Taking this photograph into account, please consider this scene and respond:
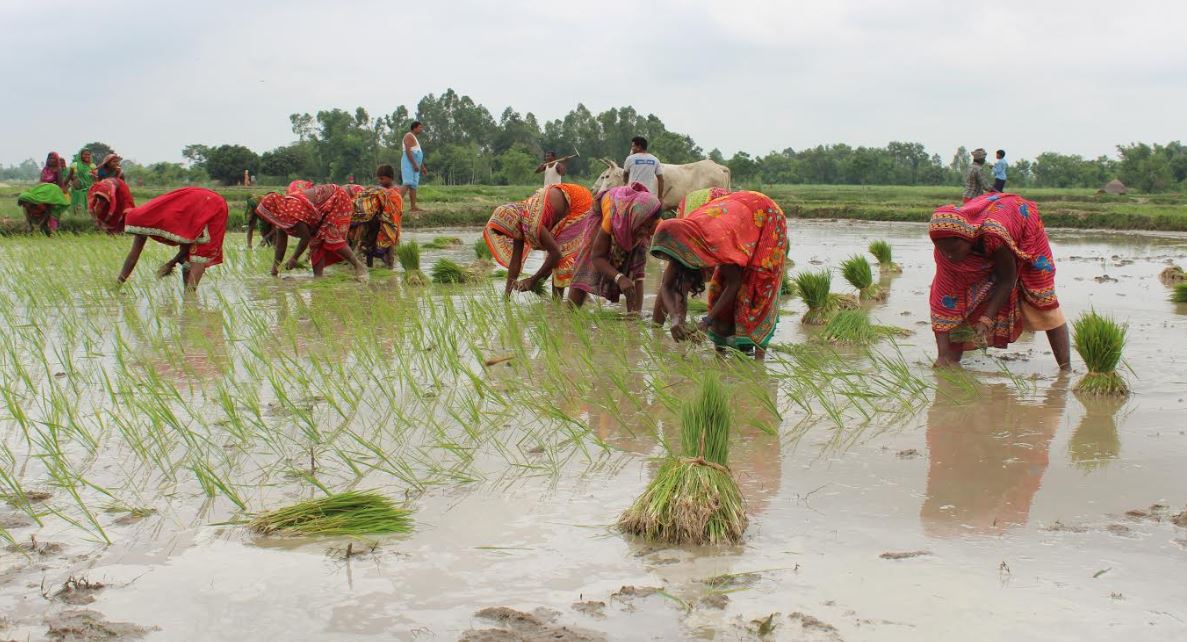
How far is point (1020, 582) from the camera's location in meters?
2.64

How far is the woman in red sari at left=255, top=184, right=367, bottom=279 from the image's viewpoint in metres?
9.14

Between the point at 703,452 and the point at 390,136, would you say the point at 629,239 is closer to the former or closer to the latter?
the point at 703,452

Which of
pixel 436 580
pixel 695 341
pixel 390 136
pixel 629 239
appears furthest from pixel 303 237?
pixel 390 136

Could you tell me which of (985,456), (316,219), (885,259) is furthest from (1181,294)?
(316,219)

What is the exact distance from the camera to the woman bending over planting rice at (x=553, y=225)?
7301 millimetres

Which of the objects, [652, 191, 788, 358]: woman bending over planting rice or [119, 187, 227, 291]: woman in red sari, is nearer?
[652, 191, 788, 358]: woman bending over planting rice

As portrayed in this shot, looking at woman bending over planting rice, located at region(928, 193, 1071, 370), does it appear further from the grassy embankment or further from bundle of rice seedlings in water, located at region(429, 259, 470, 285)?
the grassy embankment

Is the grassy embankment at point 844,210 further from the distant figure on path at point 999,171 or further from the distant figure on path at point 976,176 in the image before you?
the distant figure on path at point 976,176

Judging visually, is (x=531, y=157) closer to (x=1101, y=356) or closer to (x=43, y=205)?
(x=43, y=205)

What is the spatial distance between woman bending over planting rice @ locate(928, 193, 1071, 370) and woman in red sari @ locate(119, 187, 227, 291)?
17.9 ft

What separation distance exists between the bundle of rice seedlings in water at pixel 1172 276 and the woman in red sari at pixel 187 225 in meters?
8.52

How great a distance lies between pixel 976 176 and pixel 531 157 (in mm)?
24790

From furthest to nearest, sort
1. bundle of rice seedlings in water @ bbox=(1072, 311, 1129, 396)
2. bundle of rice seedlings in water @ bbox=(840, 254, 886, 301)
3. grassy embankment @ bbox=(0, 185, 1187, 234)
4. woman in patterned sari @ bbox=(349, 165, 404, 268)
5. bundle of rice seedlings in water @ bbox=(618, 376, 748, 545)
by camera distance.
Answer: grassy embankment @ bbox=(0, 185, 1187, 234) → woman in patterned sari @ bbox=(349, 165, 404, 268) → bundle of rice seedlings in water @ bbox=(840, 254, 886, 301) → bundle of rice seedlings in water @ bbox=(1072, 311, 1129, 396) → bundle of rice seedlings in water @ bbox=(618, 376, 748, 545)

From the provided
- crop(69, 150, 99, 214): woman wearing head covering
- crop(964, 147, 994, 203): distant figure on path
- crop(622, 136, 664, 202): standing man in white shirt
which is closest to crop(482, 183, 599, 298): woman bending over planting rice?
crop(622, 136, 664, 202): standing man in white shirt
